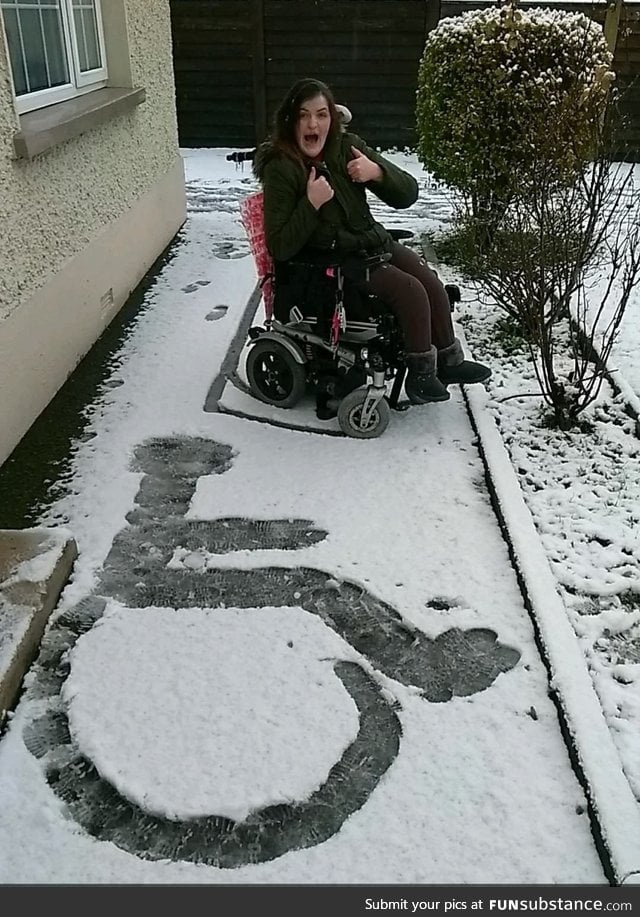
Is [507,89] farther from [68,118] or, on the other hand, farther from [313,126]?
[68,118]

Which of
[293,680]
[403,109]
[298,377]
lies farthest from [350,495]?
[403,109]

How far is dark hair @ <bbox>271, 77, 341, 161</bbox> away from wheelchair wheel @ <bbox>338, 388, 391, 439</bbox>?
1032mm

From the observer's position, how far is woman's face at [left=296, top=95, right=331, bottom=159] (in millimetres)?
3230

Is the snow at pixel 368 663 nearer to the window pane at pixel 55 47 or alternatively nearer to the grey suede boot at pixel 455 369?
the grey suede boot at pixel 455 369

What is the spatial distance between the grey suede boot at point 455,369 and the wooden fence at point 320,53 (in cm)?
670

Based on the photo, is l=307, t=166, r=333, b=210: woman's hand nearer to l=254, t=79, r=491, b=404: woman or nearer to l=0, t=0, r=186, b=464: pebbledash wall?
l=254, t=79, r=491, b=404: woman

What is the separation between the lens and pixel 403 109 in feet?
31.2

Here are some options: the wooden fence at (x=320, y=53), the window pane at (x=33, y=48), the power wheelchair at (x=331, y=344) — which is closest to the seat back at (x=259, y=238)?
the power wheelchair at (x=331, y=344)

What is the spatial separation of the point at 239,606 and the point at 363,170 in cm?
191

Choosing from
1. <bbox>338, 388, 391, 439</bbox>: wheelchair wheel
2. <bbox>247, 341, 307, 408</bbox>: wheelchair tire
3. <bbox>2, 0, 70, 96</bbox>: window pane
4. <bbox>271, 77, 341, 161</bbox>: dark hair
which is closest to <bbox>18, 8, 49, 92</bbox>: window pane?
<bbox>2, 0, 70, 96</bbox>: window pane

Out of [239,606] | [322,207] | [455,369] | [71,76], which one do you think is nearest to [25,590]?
Result: [239,606]

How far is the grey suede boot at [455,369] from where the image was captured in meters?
3.58

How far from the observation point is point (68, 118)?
3.79m
